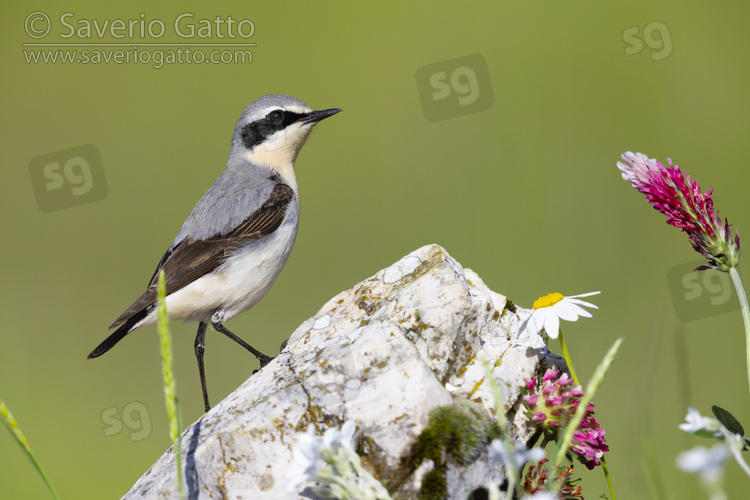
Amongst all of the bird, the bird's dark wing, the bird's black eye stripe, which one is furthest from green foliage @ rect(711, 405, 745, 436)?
the bird's black eye stripe

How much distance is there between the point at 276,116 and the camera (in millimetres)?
6395

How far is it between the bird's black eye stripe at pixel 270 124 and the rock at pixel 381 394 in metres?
2.86

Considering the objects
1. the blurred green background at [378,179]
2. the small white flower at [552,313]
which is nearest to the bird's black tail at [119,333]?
the blurred green background at [378,179]

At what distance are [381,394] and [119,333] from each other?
308 cm

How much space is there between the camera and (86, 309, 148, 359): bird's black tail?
17.9 ft

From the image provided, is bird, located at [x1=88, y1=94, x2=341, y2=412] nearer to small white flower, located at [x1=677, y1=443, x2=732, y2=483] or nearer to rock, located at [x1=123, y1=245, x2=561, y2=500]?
rock, located at [x1=123, y1=245, x2=561, y2=500]

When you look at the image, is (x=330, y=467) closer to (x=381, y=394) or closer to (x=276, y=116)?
(x=381, y=394)

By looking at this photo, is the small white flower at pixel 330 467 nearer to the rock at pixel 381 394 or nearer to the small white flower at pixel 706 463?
the rock at pixel 381 394

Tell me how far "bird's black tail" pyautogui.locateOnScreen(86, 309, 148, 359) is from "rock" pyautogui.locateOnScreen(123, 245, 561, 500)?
2.00 meters

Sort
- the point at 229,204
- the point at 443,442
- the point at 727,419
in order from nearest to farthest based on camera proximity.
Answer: the point at 443,442, the point at 727,419, the point at 229,204

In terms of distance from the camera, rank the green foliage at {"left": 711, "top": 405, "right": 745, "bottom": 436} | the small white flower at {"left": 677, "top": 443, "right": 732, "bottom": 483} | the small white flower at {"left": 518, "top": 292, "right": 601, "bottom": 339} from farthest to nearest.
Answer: the small white flower at {"left": 518, "top": 292, "right": 601, "bottom": 339}
the green foliage at {"left": 711, "top": 405, "right": 745, "bottom": 436}
the small white flower at {"left": 677, "top": 443, "right": 732, "bottom": 483}

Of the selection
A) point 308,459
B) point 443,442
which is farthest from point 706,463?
point 443,442

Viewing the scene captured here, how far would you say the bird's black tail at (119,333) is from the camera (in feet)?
17.9

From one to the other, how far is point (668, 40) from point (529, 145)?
2.90m
